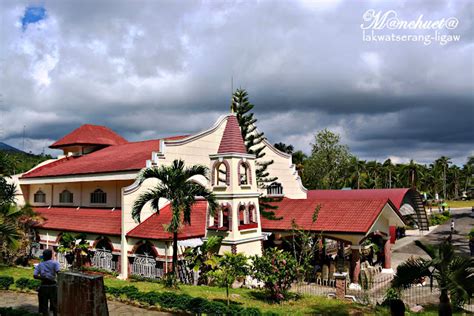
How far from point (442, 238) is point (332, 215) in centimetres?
1893

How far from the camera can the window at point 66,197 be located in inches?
1076

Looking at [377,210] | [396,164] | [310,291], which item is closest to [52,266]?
[310,291]

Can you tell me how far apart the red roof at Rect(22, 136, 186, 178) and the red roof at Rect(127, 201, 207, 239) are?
9.07ft

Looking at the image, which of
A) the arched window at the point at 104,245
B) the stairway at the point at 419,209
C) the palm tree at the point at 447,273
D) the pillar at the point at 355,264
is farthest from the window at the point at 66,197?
the stairway at the point at 419,209

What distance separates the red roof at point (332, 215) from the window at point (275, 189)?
631 cm

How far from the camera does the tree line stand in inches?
1754

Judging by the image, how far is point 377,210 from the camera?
61.4 ft

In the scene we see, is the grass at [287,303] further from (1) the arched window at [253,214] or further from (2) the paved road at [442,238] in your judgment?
(2) the paved road at [442,238]

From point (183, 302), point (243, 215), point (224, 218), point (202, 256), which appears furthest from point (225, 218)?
point (183, 302)

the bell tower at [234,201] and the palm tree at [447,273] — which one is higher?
the bell tower at [234,201]

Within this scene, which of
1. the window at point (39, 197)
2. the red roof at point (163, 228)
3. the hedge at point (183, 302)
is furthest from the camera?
the window at point (39, 197)

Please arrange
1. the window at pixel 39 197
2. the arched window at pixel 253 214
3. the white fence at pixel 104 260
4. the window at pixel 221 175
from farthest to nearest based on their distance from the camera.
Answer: the window at pixel 39 197, the white fence at pixel 104 260, the arched window at pixel 253 214, the window at pixel 221 175

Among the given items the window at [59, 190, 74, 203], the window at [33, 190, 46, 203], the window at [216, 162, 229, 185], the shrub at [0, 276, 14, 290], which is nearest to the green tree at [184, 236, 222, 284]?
the window at [216, 162, 229, 185]

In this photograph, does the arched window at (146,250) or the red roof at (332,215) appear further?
the arched window at (146,250)
